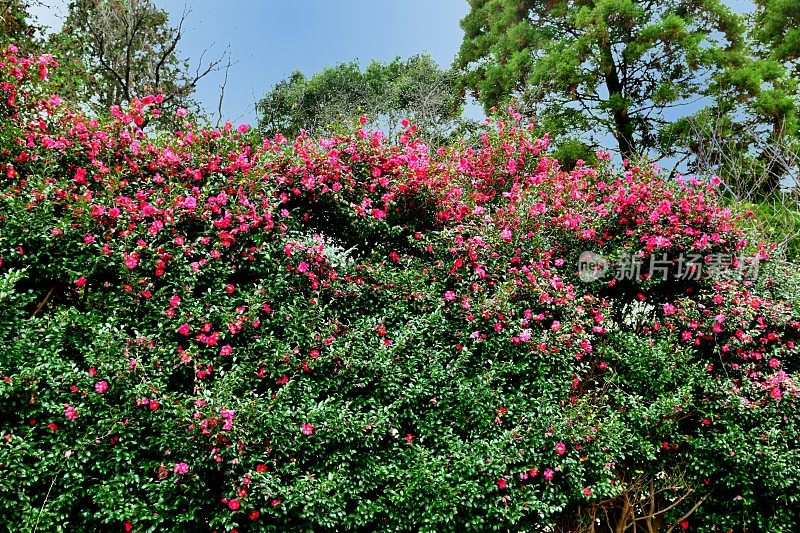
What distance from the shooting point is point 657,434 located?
471 centimetres

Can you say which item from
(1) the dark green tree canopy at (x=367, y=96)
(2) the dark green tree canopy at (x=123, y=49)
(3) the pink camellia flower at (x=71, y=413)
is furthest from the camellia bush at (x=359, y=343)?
(1) the dark green tree canopy at (x=367, y=96)

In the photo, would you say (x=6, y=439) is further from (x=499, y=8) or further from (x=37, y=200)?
(x=499, y=8)

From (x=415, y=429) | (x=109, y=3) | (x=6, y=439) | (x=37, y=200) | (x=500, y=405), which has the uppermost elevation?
(x=109, y=3)

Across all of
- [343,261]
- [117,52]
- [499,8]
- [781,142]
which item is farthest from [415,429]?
[499,8]

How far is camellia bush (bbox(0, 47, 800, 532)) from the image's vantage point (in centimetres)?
351

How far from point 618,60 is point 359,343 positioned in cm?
1488

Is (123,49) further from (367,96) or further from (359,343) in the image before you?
(359,343)

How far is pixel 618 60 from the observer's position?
52.8ft

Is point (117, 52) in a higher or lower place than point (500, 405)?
higher

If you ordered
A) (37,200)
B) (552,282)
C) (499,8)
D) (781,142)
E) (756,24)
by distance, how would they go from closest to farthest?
1. (37,200)
2. (552,282)
3. (781,142)
4. (756,24)
5. (499,8)

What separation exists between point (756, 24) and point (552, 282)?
18.0 m

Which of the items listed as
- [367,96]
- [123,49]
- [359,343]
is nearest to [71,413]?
[359,343]

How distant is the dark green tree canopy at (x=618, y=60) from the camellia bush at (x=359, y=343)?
11.3 metres

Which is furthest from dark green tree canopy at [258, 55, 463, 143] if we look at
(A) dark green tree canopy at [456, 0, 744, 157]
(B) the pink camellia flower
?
(B) the pink camellia flower
